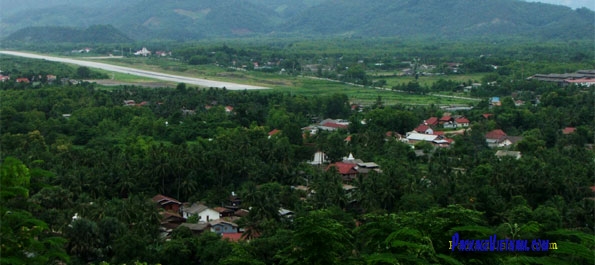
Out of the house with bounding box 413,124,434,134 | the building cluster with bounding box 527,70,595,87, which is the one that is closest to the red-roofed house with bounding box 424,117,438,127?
the house with bounding box 413,124,434,134

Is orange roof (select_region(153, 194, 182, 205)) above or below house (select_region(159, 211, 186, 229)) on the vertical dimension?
above

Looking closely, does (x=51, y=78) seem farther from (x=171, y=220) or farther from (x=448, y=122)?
(x=171, y=220)

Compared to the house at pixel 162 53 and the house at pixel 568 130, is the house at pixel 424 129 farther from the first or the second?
the house at pixel 162 53

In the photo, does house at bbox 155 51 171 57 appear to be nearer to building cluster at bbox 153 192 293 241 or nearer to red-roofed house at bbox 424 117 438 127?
red-roofed house at bbox 424 117 438 127

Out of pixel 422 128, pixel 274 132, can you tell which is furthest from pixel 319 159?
pixel 422 128

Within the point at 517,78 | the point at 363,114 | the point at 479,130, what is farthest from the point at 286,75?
the point at 479,130

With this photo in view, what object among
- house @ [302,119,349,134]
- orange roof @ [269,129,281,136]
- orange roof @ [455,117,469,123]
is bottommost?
house @ [302,119,349,134]
